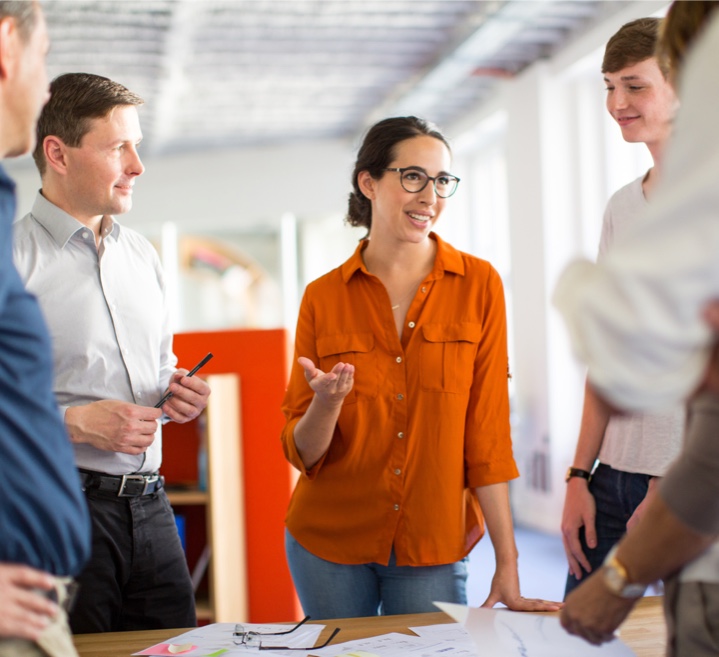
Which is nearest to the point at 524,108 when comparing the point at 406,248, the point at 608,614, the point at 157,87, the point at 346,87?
the point at 346,87

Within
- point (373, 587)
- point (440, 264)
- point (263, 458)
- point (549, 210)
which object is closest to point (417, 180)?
point (440, 264)

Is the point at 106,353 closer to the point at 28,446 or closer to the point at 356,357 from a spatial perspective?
the point at 356,357

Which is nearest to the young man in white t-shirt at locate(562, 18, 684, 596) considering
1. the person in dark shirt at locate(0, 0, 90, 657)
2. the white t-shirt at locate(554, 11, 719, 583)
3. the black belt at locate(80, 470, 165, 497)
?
the black belt at locate(80, 470, 165, 497)

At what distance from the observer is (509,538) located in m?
1.97

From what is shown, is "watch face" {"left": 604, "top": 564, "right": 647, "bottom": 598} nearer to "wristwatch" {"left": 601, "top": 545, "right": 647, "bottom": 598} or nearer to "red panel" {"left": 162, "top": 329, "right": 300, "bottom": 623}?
"wristwatch" {"left": 601, "top": 545, "right": 647, "bottom": 598}

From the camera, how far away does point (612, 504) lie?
2.01m

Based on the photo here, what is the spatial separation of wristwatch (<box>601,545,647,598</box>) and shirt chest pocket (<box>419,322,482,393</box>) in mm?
1035

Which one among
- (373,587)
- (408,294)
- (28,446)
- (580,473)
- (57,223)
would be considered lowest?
(373,587)

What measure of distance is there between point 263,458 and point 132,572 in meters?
2.19

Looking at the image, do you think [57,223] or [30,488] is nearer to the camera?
[30,488]

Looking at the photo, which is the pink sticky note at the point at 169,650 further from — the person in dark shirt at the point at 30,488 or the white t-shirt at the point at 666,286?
the white t-shirt at the point at 666,286

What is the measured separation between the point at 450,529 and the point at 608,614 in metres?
1.03

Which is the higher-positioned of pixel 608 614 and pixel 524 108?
pixel 524 108

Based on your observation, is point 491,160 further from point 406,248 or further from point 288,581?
point 406,248
